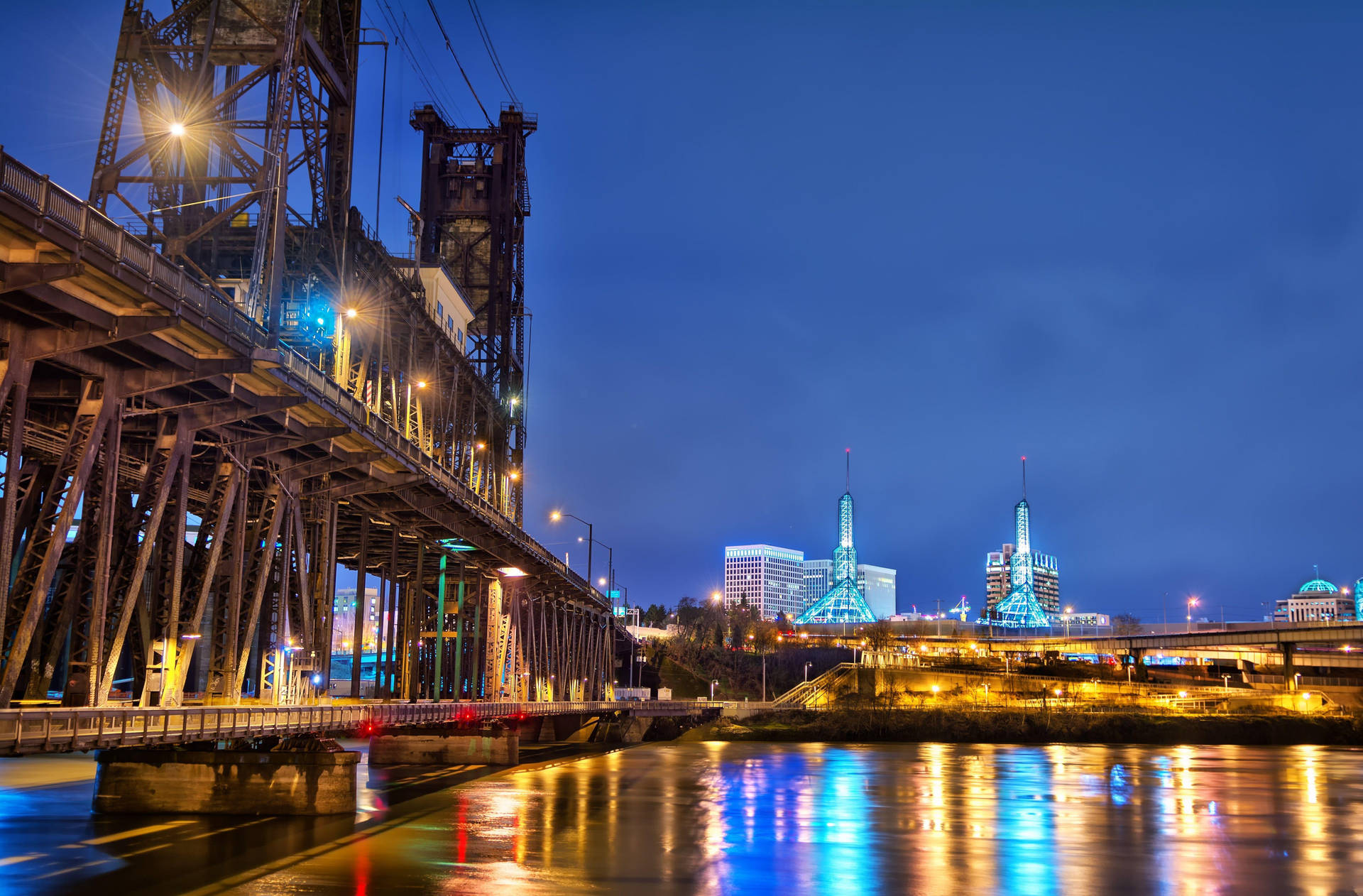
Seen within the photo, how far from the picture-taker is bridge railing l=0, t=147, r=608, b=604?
24750 mm

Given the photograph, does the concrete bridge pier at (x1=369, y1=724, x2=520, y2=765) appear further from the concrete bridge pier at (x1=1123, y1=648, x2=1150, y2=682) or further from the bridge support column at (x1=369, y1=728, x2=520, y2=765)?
the concrete bridge pier at (x1=1123, y1=648, x2=1150, y2=682)

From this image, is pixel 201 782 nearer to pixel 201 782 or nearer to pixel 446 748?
pixel 201 782

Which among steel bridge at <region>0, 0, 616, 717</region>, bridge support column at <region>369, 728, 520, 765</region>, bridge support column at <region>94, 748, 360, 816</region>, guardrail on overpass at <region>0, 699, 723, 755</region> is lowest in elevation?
bridge support column at <region>369, 728, 520, 765</region>

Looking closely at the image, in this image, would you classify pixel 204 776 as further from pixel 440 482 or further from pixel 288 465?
pixel 440 482

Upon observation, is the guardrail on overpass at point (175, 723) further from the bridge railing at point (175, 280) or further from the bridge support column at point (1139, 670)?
the bridge support column at point (1139, 670)

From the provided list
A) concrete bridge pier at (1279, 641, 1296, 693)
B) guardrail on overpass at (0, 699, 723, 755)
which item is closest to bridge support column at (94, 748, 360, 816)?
guardrail on overpass at (0, 699, 723, 755)

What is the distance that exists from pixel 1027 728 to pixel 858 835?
8368 cm

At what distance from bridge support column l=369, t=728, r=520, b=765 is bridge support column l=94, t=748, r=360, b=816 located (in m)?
33.9

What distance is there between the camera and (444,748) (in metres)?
75.2

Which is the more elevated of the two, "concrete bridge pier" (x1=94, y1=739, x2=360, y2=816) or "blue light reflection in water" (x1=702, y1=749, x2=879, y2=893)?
"concrete bridge pier" (x1=94, y1=739, x2=360, y2=816)

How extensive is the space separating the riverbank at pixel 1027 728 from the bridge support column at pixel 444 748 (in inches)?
1612

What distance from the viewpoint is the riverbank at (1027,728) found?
115m

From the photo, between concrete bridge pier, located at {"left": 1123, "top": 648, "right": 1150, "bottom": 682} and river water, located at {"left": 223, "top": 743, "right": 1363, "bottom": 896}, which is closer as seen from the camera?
river water, located at {"left": 223, "top": 743, "right": 1363, "bottom": 896}

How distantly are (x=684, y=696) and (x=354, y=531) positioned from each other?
101m
